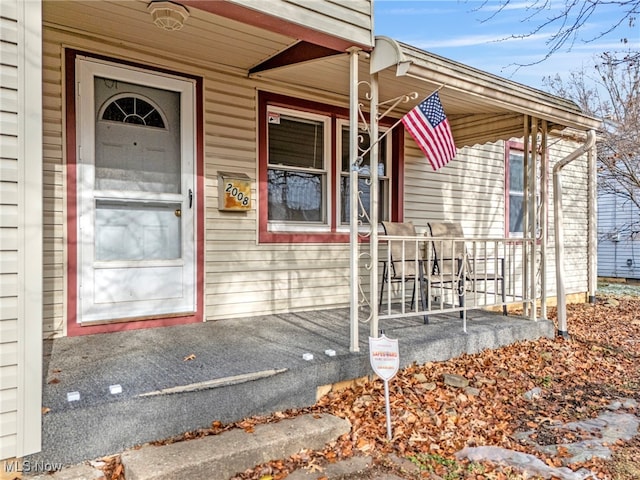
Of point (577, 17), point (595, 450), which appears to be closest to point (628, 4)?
point (577, 17)

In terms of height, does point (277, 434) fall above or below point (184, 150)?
below

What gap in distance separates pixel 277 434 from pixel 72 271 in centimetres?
211

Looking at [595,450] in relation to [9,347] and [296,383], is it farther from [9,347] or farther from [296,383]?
[9,347]

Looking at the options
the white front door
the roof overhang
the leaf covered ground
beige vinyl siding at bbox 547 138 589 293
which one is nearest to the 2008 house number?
the white front door

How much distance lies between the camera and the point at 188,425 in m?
2.42

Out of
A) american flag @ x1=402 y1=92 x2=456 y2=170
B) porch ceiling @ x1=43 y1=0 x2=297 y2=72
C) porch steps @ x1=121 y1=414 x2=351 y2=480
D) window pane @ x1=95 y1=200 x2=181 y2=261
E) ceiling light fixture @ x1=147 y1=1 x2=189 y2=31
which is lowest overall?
porch steps @ x1=121 y1=414 x2=351 y2=480

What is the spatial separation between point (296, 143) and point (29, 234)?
9.82 ft

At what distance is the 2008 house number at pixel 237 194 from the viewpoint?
13.2 feet

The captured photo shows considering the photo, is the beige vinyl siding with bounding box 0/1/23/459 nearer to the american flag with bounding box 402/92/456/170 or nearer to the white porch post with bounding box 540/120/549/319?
the american flag with bounding box 402/92/456/170

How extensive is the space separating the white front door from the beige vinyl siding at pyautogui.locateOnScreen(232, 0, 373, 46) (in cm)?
141

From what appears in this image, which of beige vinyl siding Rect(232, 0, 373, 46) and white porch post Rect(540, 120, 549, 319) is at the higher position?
beige vinyl siding Rect(232, 0, 373, 46)

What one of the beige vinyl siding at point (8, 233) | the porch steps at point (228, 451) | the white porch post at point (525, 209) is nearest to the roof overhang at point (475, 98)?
the white porch post at point (525, 209)

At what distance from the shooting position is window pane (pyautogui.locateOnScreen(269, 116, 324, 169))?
177 inches

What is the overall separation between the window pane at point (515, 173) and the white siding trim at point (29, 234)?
6454 mm
